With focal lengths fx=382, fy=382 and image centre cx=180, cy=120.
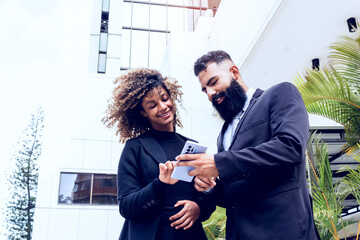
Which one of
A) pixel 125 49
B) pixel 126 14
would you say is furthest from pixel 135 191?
pixel 126 14

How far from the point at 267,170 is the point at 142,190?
2.25 feet

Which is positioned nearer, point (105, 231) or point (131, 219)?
point (131, 219)

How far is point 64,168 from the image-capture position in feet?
35.7

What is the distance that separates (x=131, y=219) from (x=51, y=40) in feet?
71.9

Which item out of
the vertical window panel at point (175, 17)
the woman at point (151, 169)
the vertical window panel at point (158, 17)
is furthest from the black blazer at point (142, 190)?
the vertical window panel at point (175, 17)

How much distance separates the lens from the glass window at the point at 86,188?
10766 mm

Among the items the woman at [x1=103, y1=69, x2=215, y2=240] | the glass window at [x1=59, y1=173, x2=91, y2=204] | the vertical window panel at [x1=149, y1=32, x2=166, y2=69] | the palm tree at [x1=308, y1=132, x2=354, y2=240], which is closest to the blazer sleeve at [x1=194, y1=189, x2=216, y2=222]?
the woman at [x1=103, y1=69, x2=215, y2=240]

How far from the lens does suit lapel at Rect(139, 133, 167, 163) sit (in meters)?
2.14

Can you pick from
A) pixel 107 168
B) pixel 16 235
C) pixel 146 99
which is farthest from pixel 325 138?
pixel 16 235

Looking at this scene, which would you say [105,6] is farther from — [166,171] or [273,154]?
[273,154]

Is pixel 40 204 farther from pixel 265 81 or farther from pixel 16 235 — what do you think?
pixel 16 235

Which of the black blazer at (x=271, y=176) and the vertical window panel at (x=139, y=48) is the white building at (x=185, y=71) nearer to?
the vertical window panel at (x=139, y=48)

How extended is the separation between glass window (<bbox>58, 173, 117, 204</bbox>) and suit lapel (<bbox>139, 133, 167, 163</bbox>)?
29.8ft

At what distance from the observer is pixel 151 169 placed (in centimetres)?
210
